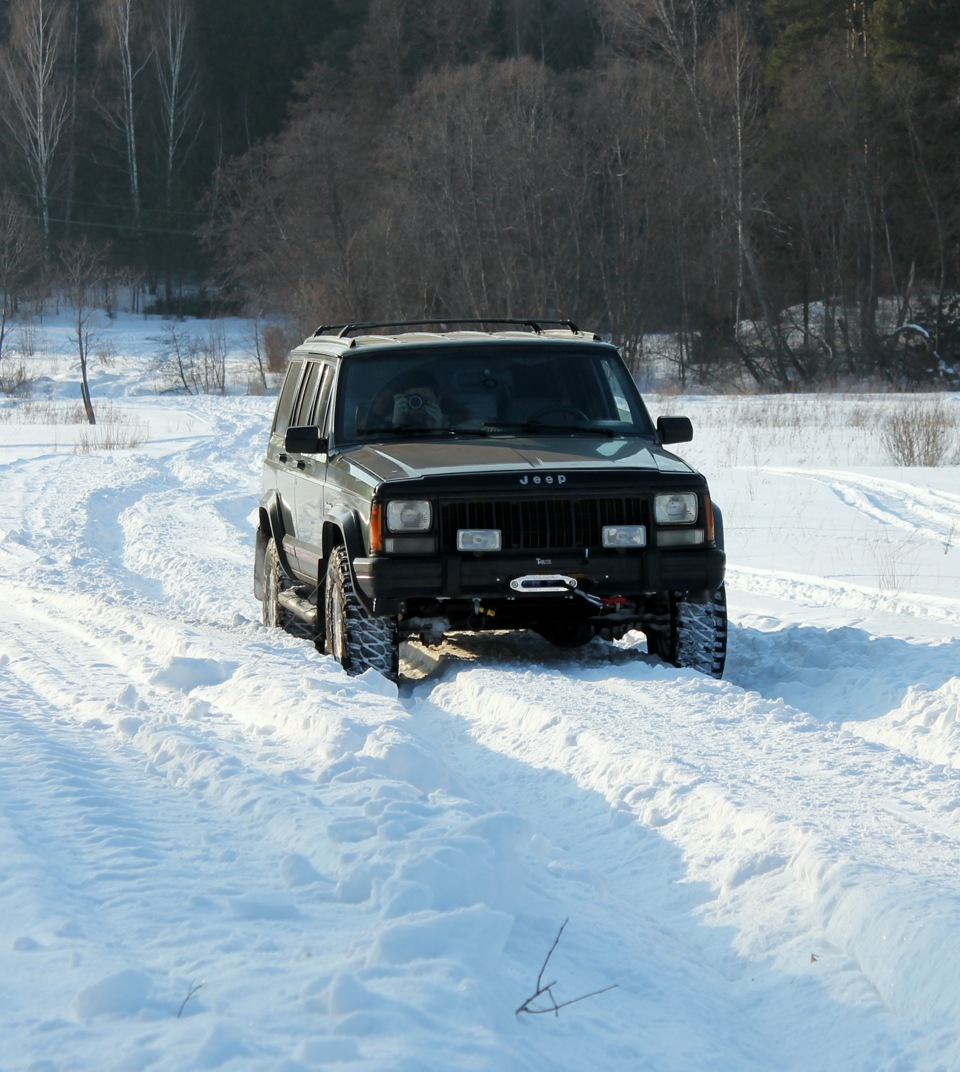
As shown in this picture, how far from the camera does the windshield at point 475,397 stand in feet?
27.2

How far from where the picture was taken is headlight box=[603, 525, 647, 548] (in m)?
7.40

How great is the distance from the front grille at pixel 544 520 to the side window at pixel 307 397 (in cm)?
198

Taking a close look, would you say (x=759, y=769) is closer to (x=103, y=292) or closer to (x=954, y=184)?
(x=954, y=184)

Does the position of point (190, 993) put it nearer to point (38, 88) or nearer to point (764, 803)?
point (764, 803)

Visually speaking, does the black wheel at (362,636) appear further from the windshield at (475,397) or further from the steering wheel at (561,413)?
the steering wheel at (561,413)

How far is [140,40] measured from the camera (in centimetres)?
7631

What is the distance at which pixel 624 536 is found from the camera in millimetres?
7418

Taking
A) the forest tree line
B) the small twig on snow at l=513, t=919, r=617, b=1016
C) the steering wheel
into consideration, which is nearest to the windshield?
the steering wheel

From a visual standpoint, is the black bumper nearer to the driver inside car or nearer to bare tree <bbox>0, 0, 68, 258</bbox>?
the driver inside car

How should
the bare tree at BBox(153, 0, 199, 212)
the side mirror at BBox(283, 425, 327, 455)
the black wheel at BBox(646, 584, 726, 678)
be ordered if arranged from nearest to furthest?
the black wheel at BBox(646, 584, 726, 678) → the side mirror at BBox(283, 425, 327, 455) → the bare tree at BBox(153, 0, 199, 212)

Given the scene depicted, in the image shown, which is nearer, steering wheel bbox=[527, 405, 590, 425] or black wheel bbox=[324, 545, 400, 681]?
black wheel bbox=[324, 545, 400, 681]

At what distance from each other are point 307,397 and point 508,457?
2159mm

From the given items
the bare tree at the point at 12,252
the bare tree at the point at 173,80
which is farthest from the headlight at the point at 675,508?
the bare tree at the point at 173,80

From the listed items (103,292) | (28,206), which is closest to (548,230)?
(103,292)
